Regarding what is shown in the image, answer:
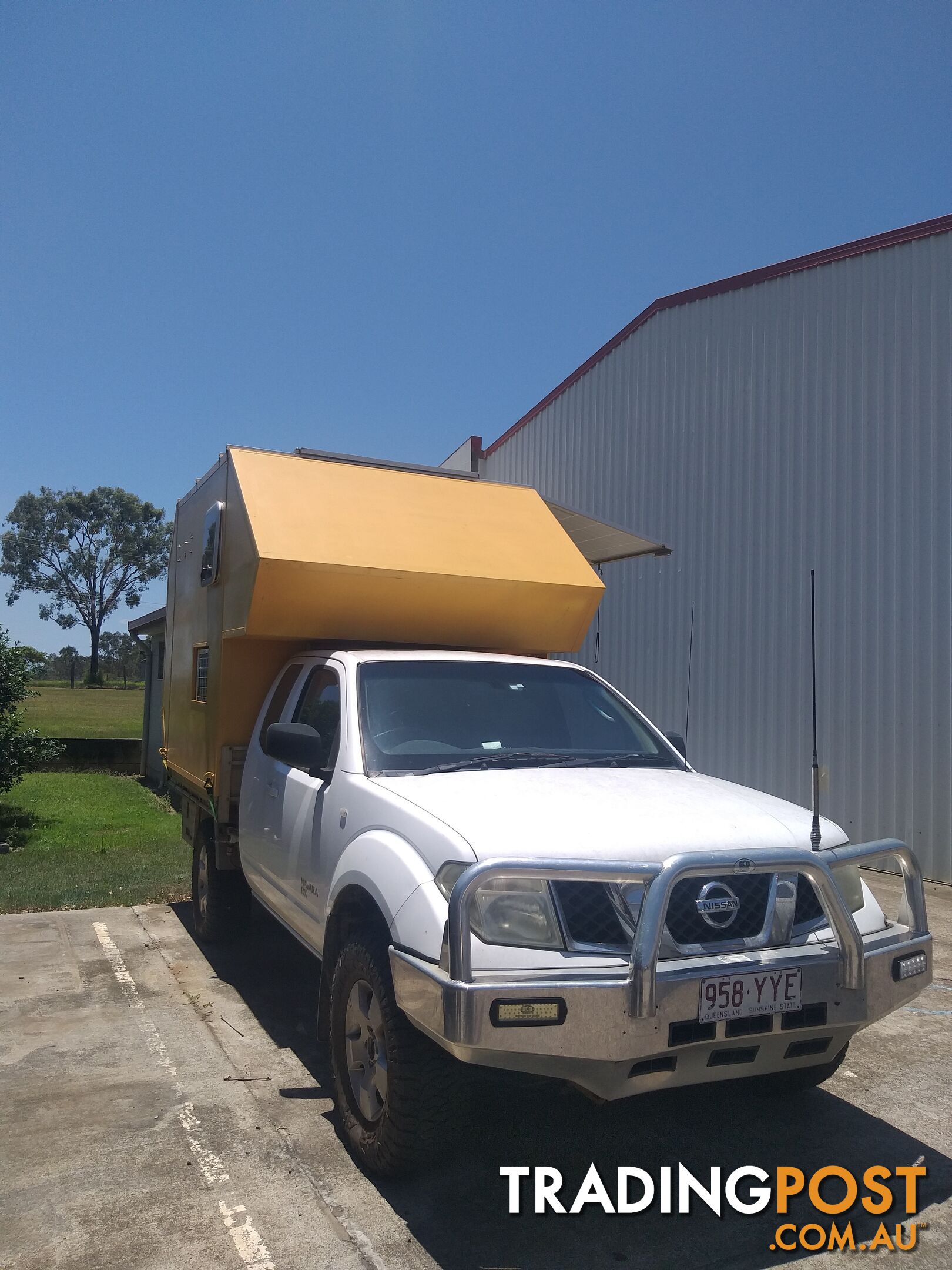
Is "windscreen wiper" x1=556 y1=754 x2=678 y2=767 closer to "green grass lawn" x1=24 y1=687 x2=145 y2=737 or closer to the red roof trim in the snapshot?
the red roof trim

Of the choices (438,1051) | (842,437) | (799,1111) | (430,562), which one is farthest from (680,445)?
(438,1051)

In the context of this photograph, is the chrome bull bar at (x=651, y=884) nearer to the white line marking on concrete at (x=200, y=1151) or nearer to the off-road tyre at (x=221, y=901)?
the white line marking on concrete at (x=200, y=1151)

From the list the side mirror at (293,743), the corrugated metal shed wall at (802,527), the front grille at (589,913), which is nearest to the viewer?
the front grille at (589,913)

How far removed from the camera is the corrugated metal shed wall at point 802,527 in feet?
31.5

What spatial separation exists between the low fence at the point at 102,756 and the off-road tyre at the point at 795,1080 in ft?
58.0

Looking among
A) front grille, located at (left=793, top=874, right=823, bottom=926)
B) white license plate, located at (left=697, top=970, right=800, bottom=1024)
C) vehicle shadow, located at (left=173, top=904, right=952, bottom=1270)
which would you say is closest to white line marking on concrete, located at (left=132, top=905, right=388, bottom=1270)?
vehicle shadow, located at (left=173, top=904, right=952, bottom=1270)

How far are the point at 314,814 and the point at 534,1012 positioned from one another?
1.86 m

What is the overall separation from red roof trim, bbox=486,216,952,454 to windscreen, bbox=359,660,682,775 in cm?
722

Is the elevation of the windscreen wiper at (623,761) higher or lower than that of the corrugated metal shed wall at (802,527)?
lower

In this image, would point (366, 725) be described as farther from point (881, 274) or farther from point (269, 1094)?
point (881, 274)

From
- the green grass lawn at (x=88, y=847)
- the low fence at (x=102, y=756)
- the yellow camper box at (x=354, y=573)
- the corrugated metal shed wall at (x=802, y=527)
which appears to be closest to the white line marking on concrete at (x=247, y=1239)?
the yellow camper box at (x=354, y=573)

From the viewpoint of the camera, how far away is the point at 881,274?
10.2 meters

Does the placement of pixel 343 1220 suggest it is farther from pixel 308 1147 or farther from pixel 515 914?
pixel 515 914

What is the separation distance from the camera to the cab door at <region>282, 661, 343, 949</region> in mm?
4266
